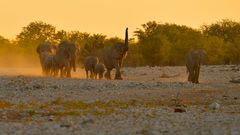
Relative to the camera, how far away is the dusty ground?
16.0 meters

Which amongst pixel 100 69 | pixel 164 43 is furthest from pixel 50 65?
pixel 164 43

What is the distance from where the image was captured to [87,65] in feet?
150

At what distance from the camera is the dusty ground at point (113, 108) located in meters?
16.0

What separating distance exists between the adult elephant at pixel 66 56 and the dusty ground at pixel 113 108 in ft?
27.3

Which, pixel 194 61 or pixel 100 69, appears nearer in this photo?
pixel 194 61

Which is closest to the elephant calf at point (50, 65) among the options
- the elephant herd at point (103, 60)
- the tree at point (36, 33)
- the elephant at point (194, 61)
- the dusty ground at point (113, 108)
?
the elephant herd at point (103, 60)

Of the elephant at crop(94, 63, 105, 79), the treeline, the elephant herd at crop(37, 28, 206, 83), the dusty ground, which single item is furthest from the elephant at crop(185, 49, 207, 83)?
the treeline

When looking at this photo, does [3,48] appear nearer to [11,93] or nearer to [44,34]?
[44,34]

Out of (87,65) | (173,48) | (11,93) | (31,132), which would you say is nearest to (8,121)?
(31,132)

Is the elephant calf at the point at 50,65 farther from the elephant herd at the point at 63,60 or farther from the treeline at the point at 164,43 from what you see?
the treeline at the point at 164,43

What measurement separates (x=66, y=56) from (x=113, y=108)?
20049 millimetres

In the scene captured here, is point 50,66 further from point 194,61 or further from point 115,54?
point 194,61

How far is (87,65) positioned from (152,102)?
2236cm

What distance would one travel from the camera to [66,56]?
40.8 metres
